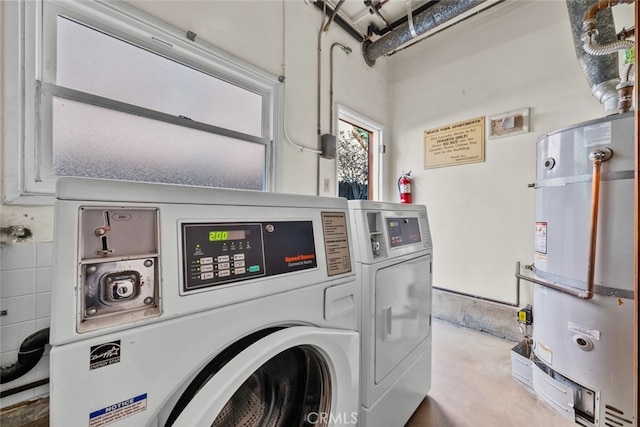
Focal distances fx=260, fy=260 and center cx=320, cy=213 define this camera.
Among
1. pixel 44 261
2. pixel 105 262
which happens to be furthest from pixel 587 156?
pixel 44 261

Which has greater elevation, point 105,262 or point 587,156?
point 587,156

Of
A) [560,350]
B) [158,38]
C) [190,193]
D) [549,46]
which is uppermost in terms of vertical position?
[549,46]

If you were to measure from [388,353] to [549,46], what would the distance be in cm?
266

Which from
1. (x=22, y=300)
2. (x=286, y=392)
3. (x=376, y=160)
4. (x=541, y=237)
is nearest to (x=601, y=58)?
(x=541, y=237)

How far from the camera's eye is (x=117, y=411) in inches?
18.1

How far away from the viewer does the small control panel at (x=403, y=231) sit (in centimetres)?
126

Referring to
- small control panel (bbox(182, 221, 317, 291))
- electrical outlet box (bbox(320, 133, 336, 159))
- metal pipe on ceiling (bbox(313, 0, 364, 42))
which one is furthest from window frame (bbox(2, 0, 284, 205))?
metal pipe on ceiling (bbox(313, 0, 364, 42))

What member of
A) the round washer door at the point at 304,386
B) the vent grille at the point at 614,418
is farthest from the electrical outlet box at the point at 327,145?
the vent grille at the point at 614,418

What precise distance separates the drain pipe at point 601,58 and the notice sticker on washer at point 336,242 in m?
Answer: 1.96

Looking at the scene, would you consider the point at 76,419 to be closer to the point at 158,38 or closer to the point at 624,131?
the point at 158,38

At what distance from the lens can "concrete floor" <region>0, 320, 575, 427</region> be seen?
4.62ft

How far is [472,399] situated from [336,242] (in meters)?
1.54

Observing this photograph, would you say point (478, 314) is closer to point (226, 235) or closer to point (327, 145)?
point (327, 145)

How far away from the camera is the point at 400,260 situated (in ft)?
4.16
